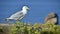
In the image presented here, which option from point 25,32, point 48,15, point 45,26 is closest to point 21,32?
point 25,32

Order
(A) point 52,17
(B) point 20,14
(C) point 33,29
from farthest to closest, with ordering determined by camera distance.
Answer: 1. (A) point 52,17
2. (B) point 20,14
3. (C) point 33,29

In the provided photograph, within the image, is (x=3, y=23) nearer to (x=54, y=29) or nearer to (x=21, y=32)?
(x=21, y=32)

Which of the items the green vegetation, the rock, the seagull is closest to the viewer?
the green vegetation

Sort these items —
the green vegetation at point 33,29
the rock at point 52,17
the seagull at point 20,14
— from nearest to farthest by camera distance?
the green vegetation at point 33,29 < the seagull at point 20,14 < the rock at point 52,17

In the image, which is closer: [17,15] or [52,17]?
[17,15]

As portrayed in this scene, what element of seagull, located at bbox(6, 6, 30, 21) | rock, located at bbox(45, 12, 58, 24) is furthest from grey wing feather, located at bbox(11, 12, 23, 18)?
rock, located at bbox(45, 12, 58, 24)

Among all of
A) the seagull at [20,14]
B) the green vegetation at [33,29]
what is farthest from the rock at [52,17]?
the green vegetation at [33,29]

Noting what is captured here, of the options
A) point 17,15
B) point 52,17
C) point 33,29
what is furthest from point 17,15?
point 52,17

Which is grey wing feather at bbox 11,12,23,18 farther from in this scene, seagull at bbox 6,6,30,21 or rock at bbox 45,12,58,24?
rock at bbox 45,12,58,24

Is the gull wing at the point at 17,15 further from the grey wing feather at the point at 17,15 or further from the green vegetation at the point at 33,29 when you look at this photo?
the green vegetation at the point at 33,29

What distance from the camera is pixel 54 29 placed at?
8.23 ft

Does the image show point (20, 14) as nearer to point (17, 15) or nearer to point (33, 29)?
point (17, 15)

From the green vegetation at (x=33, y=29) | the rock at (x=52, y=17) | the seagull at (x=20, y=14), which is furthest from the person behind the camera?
the rock at (x=52, y=17)

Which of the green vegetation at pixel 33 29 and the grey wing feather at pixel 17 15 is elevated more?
the grey wing feather at pixel 17 15
